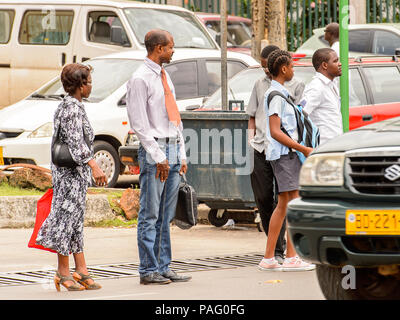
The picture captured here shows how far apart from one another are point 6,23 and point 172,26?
2.88 m

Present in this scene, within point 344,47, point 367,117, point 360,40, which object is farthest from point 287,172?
point 360,40

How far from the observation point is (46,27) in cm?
1730

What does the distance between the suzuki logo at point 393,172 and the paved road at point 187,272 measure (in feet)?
4.93

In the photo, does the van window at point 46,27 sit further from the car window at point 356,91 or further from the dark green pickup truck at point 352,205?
the dark green pickup truck at point 352,205

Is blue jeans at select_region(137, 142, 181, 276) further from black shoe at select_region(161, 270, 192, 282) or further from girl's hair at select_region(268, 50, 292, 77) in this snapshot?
girl's hair at select_region(268, 50, 292, 77)

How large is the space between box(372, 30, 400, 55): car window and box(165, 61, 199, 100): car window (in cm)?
472

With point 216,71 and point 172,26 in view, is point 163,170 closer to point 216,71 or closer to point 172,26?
point 216,71

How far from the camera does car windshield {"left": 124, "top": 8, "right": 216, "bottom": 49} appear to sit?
16594 millimetres

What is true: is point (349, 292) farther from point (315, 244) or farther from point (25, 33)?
point (25, 33)

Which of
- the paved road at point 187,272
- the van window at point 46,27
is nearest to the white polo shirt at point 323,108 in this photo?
the paved road at point 187,272

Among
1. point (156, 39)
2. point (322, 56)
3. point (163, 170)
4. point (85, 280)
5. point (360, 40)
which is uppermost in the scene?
point (360, 40)

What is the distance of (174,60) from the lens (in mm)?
14586
